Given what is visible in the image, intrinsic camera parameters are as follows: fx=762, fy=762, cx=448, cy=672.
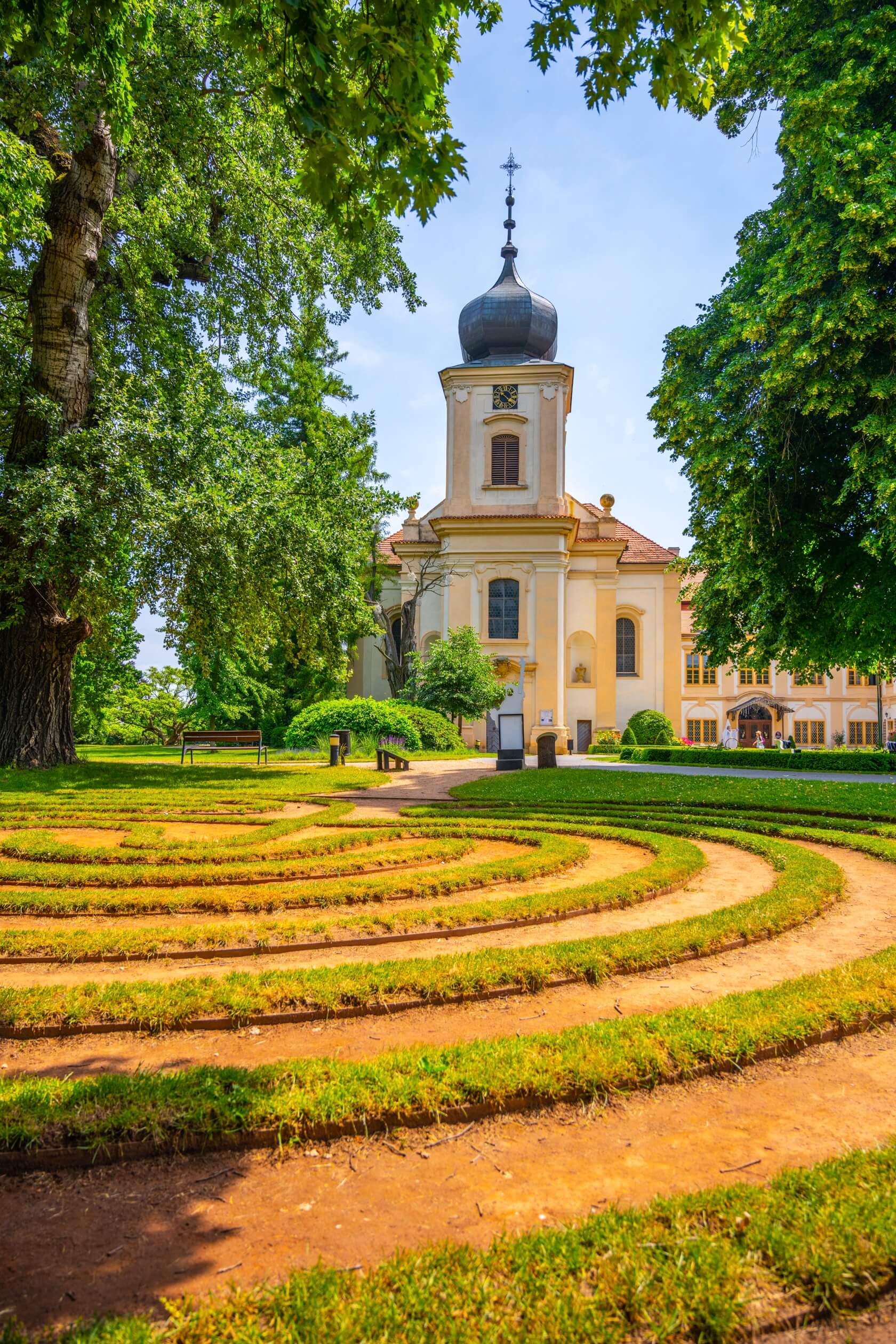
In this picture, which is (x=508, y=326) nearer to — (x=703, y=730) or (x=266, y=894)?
(x=703, y=730)

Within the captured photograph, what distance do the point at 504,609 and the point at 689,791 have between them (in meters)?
24.0

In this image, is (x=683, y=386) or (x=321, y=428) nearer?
(x=683, y=386)

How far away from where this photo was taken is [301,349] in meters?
18.3

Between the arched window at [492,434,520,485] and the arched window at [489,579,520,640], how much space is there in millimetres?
5243

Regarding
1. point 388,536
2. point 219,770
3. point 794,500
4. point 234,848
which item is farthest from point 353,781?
point 388,536

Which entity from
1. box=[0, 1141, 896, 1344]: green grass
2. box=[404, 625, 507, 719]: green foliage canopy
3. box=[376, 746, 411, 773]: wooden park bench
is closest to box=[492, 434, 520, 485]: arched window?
box=[404, 625, 507, 719]: green foliage canopy

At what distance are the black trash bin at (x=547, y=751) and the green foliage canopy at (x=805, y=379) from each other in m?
4.20

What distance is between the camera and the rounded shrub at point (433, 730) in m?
24.4

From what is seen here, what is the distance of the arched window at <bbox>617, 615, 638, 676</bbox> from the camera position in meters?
38.2

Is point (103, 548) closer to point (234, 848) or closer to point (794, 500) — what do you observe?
point (234, 848)

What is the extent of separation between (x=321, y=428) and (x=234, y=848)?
19260 mm

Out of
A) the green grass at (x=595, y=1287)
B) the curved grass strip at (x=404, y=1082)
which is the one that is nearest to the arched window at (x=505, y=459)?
the curved grass strip at (x=404, y=1082)

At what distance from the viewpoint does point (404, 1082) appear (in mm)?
2576

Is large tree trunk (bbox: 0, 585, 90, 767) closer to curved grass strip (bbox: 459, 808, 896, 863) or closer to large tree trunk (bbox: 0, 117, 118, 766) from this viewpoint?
large tree trunk (bbox: 0, 117, 118, 766)
